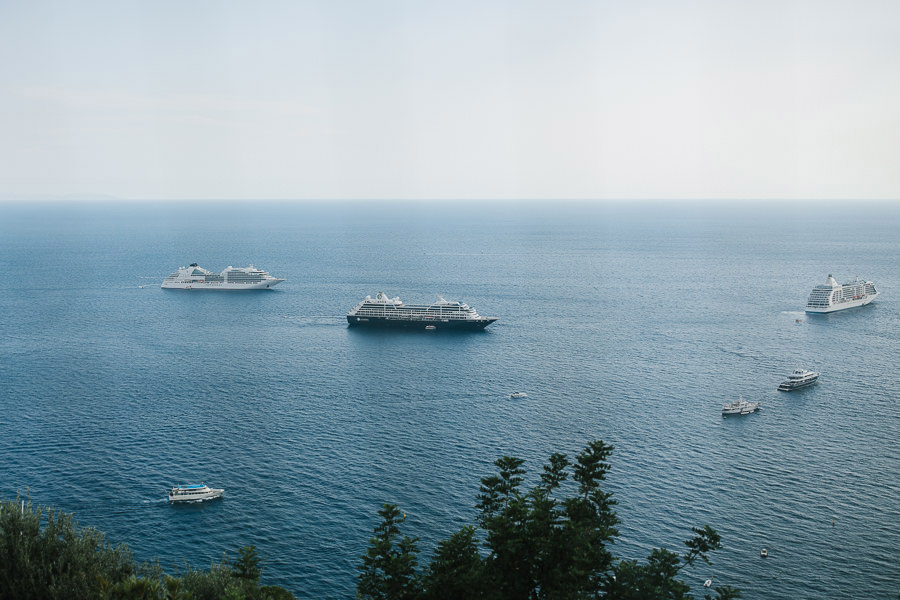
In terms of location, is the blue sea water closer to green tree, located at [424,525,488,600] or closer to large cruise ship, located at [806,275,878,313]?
large cruise ship, located at [806,275,878,313]

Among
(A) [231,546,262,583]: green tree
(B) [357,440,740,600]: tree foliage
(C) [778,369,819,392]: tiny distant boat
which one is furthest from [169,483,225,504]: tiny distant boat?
(C) [778,369,819,392]: tiny distant boat

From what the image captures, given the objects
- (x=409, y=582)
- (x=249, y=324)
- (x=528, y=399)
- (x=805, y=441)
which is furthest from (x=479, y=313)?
(x=409, y=582)

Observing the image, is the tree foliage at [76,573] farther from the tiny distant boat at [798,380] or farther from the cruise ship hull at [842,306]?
the cruise ship hull at [842,306]

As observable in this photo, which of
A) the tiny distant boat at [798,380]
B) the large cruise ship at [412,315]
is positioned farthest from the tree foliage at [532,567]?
the large cruise ship at [412,315]

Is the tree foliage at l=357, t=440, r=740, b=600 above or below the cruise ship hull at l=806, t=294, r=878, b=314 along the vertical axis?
below

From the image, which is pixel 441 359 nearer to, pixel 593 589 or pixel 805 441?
pixel 805 441

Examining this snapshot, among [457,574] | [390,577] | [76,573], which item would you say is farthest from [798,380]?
[76,573]

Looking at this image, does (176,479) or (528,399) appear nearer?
(176,479)
